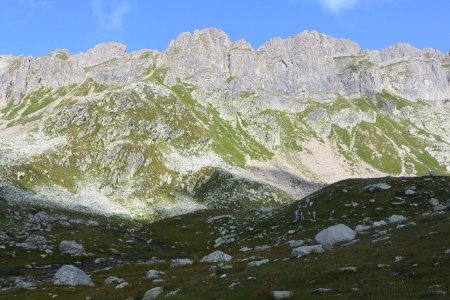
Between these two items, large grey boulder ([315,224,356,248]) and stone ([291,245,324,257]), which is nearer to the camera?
stone ([291,245,324,257])

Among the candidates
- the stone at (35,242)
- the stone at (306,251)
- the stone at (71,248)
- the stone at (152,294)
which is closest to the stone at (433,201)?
the stone at (306,251)

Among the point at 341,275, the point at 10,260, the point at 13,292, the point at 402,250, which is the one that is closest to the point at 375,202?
the point at 402,250

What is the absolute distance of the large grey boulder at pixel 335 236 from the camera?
1607 inches

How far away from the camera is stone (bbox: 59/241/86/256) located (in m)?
81.9

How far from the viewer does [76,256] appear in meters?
79.5

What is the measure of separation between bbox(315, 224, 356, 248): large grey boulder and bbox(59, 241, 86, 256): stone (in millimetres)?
56145

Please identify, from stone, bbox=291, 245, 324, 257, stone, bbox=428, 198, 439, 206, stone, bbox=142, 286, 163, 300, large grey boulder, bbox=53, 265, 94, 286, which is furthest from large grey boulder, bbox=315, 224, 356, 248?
stone, bbox=428, 198, 439, 206

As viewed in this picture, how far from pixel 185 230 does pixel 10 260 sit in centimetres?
5190

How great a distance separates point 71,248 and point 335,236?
198ft

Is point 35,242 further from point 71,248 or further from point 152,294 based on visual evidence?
point 152,294

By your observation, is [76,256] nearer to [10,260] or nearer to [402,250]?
[10,260]

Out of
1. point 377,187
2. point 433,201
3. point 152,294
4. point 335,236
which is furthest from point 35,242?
point 433,201

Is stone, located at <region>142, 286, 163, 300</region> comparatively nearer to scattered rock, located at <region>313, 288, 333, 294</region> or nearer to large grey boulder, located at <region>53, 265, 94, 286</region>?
scattered rock, located at <region>313, 288, 333, 294</region>

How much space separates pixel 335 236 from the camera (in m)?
41.6
